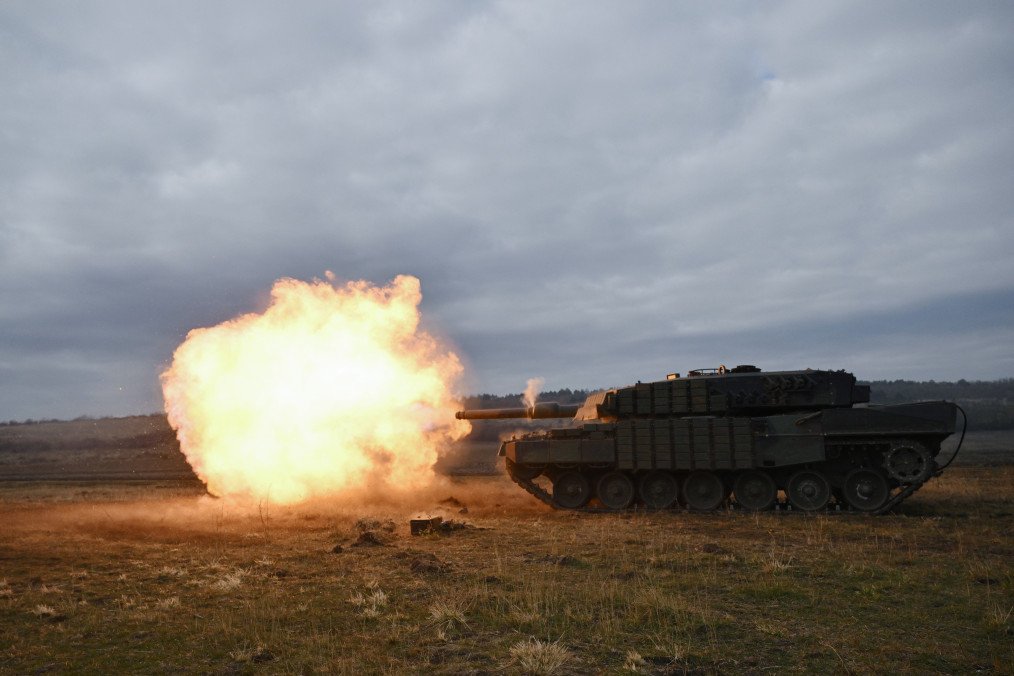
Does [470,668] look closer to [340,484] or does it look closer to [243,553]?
[243,553]

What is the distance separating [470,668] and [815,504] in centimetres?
1492

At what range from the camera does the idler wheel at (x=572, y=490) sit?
71.3ft

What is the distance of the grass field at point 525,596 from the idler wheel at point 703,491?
1450 millimetres

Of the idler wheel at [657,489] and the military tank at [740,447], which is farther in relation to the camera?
the idler wheel at [657,489]

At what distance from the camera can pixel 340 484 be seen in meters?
26.2

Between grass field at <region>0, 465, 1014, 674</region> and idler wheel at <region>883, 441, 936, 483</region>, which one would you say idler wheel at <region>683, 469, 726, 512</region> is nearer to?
grass field at <region>0, 465, 1014, 674</region>

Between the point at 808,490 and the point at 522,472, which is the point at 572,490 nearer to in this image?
the point at 522,472

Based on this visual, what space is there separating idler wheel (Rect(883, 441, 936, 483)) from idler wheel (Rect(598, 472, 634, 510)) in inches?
281

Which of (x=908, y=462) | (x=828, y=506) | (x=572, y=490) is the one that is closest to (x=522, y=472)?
(x=572, y=490)

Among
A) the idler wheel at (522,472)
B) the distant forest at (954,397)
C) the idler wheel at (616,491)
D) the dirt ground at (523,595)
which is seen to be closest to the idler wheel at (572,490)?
the idler wheel at (616,491)

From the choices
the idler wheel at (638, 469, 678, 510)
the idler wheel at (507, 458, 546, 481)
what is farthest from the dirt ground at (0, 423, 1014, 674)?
the idler wheel at (507, 458, 546, 481)

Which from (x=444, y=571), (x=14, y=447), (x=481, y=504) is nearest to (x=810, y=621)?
(x=444, y=571)

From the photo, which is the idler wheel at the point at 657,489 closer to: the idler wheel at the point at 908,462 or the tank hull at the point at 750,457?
the tank hull at the point at 750,457

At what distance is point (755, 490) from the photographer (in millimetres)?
19844
